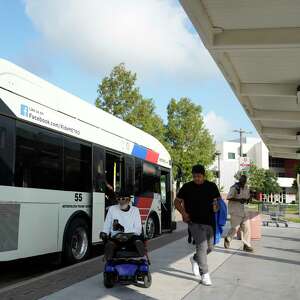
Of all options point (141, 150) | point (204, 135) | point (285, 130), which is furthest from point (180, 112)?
point (141, 150)

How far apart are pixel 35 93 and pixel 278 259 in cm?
598

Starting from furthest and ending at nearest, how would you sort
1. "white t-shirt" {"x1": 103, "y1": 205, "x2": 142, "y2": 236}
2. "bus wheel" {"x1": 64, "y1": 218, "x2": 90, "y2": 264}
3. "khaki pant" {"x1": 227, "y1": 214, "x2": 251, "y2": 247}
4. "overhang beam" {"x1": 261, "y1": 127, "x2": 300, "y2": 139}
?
"overhang beam" {"x1": 261, "y1": 127, "x2": 300, "y2": 139}
"khaki pant" {"x1": 227, "y1": 214, "x2": 251, "y2": 247}
"bus wheel" {"x1": 64, "y1": 218, "x2": 90, "y2": 264}
"white t-shirt" {"x1": 103, "y1": 205, "x2": 142, "y2": 236}

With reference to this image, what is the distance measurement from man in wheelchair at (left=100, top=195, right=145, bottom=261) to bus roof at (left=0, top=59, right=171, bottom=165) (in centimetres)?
245

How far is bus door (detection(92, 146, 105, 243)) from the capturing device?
10766 mm

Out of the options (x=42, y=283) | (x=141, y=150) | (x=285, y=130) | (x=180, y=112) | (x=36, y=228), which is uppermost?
(x=180, y=112)

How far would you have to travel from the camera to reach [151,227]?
50.1 feet

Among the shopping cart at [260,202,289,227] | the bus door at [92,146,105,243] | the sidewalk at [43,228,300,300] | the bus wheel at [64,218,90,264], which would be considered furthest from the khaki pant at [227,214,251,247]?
the shopping cart at [260,202,289,227]

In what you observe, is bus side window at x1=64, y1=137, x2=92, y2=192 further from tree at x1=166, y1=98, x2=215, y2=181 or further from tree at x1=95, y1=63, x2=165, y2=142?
tree at x1=166, y1=98, x2=215, y2=181

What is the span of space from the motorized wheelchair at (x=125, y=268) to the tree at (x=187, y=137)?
32.0 metres

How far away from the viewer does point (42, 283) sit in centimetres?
781

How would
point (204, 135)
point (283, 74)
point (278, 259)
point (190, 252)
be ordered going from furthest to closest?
point (204, 135) → point (283, 74) → point (190, 252) → point (278, 259)

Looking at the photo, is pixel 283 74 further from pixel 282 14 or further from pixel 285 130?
pixel 285 130

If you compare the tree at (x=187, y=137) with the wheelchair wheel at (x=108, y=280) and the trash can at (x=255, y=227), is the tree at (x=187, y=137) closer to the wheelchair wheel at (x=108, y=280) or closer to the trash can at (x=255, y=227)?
the trash can at (x=255, y=227)

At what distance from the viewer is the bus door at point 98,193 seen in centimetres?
1077
